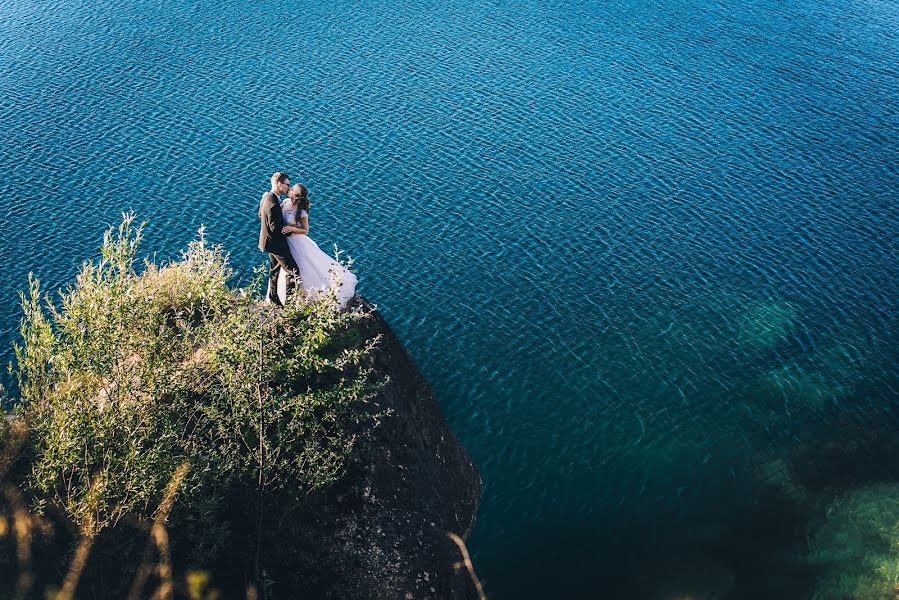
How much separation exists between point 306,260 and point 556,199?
1075 inches

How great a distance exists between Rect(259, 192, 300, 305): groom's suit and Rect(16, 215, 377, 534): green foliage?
1.03 meters

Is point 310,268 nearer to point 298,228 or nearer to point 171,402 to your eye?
point 298,228

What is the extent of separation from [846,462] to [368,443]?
19103 millimetres

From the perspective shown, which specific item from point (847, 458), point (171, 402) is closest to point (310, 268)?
point (171, 402)

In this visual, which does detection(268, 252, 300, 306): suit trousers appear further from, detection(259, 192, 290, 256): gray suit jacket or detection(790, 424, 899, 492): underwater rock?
detection(790, 424, 899, 492): underwater rock

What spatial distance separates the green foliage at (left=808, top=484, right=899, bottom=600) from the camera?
2681 cm

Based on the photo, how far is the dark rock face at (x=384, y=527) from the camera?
66.3 ft

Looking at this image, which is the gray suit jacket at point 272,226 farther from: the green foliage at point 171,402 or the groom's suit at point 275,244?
the green foliage at point 171,402

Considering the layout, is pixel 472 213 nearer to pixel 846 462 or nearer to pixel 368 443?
pixel 846 462

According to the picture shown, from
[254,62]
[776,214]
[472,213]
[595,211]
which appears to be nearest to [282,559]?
[472,213]

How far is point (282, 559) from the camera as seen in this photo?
20.0 meters

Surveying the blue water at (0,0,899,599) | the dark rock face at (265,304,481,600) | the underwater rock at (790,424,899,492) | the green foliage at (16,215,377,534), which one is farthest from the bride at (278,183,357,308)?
the underwater rock at (790,424,899,492)

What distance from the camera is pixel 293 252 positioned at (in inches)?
793

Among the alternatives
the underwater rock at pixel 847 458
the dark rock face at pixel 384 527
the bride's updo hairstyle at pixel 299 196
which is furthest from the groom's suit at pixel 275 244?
the underwater rock at pixel 847 458
